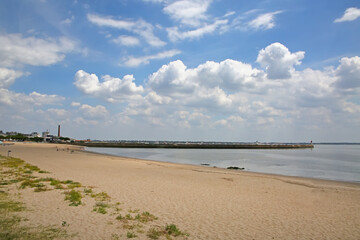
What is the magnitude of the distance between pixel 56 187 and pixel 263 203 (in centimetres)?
1196

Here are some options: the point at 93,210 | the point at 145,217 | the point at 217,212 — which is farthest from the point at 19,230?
the point at 217,212

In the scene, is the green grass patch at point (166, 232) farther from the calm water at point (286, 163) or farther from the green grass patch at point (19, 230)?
the calm water at point (286, 163)

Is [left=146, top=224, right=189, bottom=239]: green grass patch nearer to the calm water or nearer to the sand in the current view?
the sand

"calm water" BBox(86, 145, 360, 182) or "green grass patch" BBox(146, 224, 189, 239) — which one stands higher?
"green grass patch" BBox(146, 224, 189, 239)

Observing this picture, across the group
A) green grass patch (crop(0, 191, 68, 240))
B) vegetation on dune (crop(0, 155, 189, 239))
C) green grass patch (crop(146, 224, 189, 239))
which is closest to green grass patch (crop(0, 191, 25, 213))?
vegetation on dune (crop(0, 155, 189, 239))

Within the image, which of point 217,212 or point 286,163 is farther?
point 286,163

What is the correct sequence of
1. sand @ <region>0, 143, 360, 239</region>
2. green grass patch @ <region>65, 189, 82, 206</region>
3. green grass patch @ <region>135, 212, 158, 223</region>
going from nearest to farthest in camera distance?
sand @ <region>0, 143, 360, 239</region> → green grass patch @ <region>135, 212, 158, 223</region> → green grass patch @ <region>65, 189, 82, 206</region>

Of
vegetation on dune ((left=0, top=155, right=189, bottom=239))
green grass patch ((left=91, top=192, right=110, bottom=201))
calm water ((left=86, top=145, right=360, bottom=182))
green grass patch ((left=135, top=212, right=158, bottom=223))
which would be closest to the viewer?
vegetation on dune ((left=0, top=155, right=189, bottom=239))

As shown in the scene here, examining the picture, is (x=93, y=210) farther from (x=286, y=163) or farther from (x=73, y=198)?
(x=286, y=163)

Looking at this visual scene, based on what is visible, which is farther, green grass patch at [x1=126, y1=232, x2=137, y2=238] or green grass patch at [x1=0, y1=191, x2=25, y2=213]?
green grass patch at [x1=0, y1=191, x2=25, y2=213]

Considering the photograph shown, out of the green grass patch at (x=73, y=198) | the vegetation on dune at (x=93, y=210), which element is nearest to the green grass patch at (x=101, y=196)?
the vegetation on dune at (x=93, y=210)

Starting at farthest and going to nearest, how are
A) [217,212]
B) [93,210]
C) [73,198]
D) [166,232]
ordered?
[73,198] < [217,212] < [93,210] < [166,232]

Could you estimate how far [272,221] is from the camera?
1038 cm

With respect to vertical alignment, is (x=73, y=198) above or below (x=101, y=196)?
above
